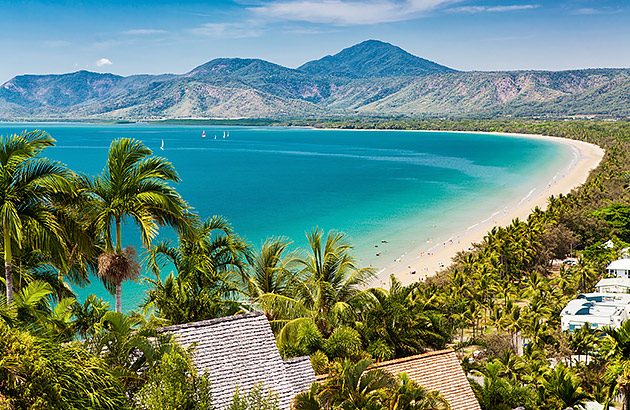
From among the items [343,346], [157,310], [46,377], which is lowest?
[343,346]

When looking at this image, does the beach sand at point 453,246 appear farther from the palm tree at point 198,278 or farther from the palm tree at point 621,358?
the palm tree at point 198,278

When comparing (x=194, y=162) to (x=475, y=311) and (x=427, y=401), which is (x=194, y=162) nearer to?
(x=475, y=311)

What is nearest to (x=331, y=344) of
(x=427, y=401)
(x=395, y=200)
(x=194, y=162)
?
(x=427, y=401)

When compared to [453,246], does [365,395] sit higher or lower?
higher

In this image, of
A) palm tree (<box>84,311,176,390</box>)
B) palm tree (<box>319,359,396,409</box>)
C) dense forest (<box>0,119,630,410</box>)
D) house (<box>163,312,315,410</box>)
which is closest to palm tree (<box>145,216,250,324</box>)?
dense forest (<box>0,119,630,410</box>)

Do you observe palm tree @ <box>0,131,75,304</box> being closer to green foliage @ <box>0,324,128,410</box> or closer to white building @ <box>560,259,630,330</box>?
green foliage @ <box>0,324,128,410</box>

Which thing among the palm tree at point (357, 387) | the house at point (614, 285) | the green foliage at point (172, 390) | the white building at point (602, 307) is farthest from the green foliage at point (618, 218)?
the green foliage at point (172, 390)

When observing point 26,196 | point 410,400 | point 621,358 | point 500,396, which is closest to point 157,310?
point 26,196

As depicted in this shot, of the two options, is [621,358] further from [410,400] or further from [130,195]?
[130,195]
